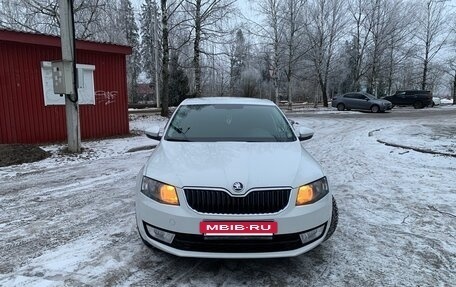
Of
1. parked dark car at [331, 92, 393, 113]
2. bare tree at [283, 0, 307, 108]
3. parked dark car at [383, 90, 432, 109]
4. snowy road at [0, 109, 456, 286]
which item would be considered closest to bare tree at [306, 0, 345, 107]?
bare tree at [283, 0, 307, 108]

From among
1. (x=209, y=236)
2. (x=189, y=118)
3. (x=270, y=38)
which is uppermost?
(x=270, y=38)

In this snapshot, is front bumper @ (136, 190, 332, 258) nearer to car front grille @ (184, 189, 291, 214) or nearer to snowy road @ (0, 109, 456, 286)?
car front grille @ (184, 189, 291, 214)

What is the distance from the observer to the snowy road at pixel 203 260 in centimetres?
325

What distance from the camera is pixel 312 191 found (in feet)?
10.7

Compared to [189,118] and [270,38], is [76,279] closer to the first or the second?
[189,118]

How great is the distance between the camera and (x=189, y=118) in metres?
4.73

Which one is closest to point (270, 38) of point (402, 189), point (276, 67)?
point (276, 67)

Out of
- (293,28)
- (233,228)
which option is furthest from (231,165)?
(293,28)

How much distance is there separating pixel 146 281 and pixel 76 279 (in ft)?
2.01

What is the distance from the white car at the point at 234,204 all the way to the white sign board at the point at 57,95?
7.17m

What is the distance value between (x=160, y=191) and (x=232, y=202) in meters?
0.65

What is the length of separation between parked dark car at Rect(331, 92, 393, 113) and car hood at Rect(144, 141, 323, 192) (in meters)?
25.5

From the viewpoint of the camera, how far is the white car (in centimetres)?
297

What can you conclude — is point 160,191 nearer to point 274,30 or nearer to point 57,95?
point 57,95
